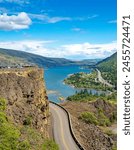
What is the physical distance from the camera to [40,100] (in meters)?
52.5

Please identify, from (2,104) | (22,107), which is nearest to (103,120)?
(22,107)

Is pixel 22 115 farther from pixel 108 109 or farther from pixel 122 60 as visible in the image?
pixel 108 109

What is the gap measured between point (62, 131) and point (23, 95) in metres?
12.3

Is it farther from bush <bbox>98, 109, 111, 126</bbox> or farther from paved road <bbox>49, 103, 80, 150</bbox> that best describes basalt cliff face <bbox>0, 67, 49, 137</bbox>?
bush <bbox>98, 109, 111, 126</bbox>

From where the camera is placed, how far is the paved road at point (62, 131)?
156 feet

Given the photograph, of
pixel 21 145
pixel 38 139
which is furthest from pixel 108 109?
pixel 21 145

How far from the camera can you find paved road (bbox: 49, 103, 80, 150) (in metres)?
47.4

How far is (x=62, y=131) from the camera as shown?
54312mm

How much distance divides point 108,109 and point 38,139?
6395 cm

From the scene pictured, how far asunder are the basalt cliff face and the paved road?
4039mm

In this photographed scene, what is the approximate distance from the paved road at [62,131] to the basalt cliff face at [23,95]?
159 inches

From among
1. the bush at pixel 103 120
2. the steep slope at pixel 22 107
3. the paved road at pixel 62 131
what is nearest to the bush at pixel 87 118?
the bush at pixel 103 120

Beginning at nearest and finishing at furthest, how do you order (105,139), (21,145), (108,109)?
(21,145), (105,139), (108,109)

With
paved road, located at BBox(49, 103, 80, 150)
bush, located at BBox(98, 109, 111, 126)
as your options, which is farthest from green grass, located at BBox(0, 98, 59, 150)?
bush, located at BBox(98, 109, 111, 126)
